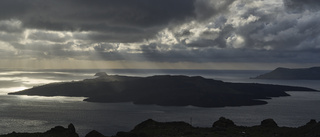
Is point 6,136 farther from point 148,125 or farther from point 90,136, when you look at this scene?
point 148,125

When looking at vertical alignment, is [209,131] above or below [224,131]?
below

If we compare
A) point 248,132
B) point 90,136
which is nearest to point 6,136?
point 90,136

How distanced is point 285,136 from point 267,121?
1957cm

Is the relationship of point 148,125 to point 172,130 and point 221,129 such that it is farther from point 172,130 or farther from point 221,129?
point 221,129

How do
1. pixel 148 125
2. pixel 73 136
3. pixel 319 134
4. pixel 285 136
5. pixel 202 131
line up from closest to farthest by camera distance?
pixel 319 134 < pixel 285 136 < pixel 73 136 < pixel 202 131 < pixel 148 125

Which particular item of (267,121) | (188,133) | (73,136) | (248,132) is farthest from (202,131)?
(73,136)

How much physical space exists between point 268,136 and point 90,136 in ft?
130

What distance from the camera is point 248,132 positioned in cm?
6975

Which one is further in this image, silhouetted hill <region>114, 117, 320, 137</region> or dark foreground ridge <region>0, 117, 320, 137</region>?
dark foreground ridge <region>0, 117, 320, 137</region>

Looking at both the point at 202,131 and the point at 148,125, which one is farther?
the point at 148,125

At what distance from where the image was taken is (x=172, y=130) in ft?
240

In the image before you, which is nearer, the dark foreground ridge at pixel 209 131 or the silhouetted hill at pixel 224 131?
the silhouetted hill at pixel 224 131

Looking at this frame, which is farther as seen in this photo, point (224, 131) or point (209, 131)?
point (209, 131)

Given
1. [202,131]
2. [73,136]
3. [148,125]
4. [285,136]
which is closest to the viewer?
[285,136]
